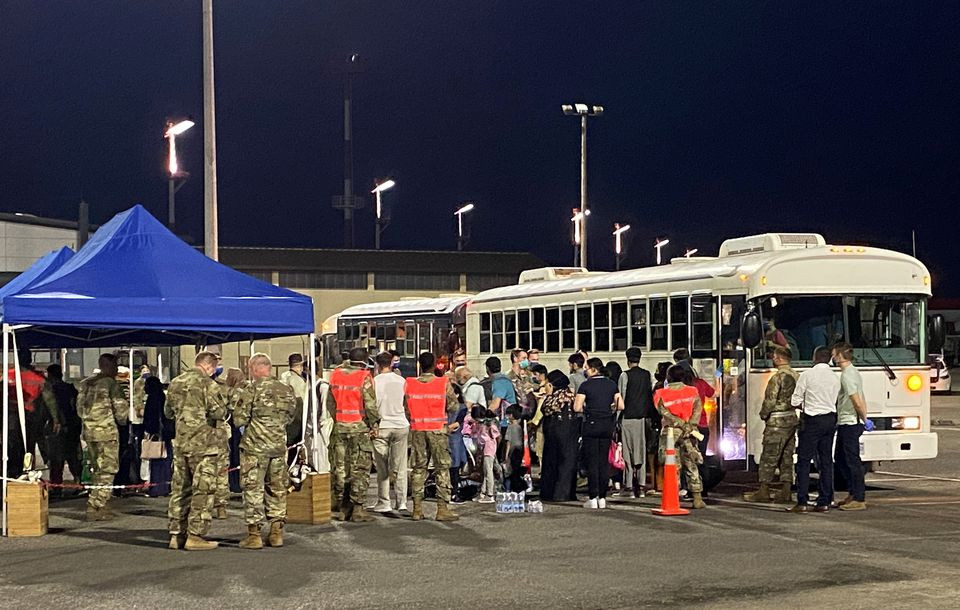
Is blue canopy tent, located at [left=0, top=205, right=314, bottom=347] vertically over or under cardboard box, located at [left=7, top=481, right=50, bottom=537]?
over

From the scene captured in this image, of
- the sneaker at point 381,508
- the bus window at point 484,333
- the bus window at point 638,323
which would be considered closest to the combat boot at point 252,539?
the sneaker at point 381,508

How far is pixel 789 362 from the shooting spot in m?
16.7

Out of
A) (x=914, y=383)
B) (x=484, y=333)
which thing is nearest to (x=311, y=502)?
(x=914, y=383)

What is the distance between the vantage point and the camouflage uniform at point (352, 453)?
598 inches

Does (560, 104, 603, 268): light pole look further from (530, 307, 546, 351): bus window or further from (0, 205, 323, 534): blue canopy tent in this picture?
(0, 205, 323, 534): blue canopy tent

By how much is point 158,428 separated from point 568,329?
7.96 metres

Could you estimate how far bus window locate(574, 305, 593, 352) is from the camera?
22703 millimetres

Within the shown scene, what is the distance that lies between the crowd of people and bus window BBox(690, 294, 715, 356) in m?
0.36

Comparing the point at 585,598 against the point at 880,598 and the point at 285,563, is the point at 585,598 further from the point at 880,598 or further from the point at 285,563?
the point at 285,563

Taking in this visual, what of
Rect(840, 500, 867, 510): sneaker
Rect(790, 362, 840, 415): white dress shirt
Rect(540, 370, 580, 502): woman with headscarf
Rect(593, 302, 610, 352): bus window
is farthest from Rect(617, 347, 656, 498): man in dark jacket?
Rect(593, 302, 610, 352): bus window

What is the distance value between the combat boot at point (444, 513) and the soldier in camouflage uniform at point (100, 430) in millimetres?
3657

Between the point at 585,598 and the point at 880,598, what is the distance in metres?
2.08

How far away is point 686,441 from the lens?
15.9 m

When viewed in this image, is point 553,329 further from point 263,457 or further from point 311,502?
point 263,457
